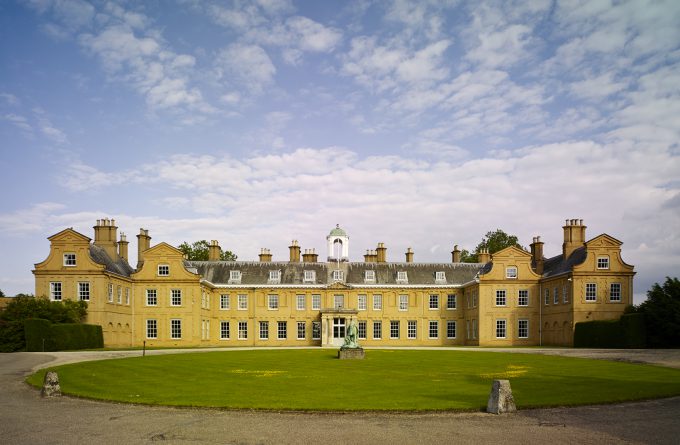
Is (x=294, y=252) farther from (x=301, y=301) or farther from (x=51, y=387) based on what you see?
(x=51, y=387)

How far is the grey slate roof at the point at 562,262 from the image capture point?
51.3 metres

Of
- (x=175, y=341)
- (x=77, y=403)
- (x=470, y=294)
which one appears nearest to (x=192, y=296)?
(x=175, y=341)

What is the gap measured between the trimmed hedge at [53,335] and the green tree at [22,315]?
37.2 inches

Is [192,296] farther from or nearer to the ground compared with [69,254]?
nearer to the ground

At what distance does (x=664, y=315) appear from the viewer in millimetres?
41781

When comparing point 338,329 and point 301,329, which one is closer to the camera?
point 338,329

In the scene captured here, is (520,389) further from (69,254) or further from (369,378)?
(69,254)

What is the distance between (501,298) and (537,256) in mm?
7251

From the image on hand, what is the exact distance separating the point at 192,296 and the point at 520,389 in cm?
4121

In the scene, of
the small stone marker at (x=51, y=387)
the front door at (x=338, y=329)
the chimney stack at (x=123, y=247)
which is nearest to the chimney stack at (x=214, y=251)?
the chimney stack at (x=123, y=247)

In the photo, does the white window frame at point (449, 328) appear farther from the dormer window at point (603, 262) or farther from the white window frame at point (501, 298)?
the dormer window at point (603, 262)

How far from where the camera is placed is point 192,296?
5528cm

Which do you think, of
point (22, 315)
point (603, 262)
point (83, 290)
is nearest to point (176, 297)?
point (83, 290)

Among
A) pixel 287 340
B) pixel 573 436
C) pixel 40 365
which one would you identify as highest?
pixel 573 436
